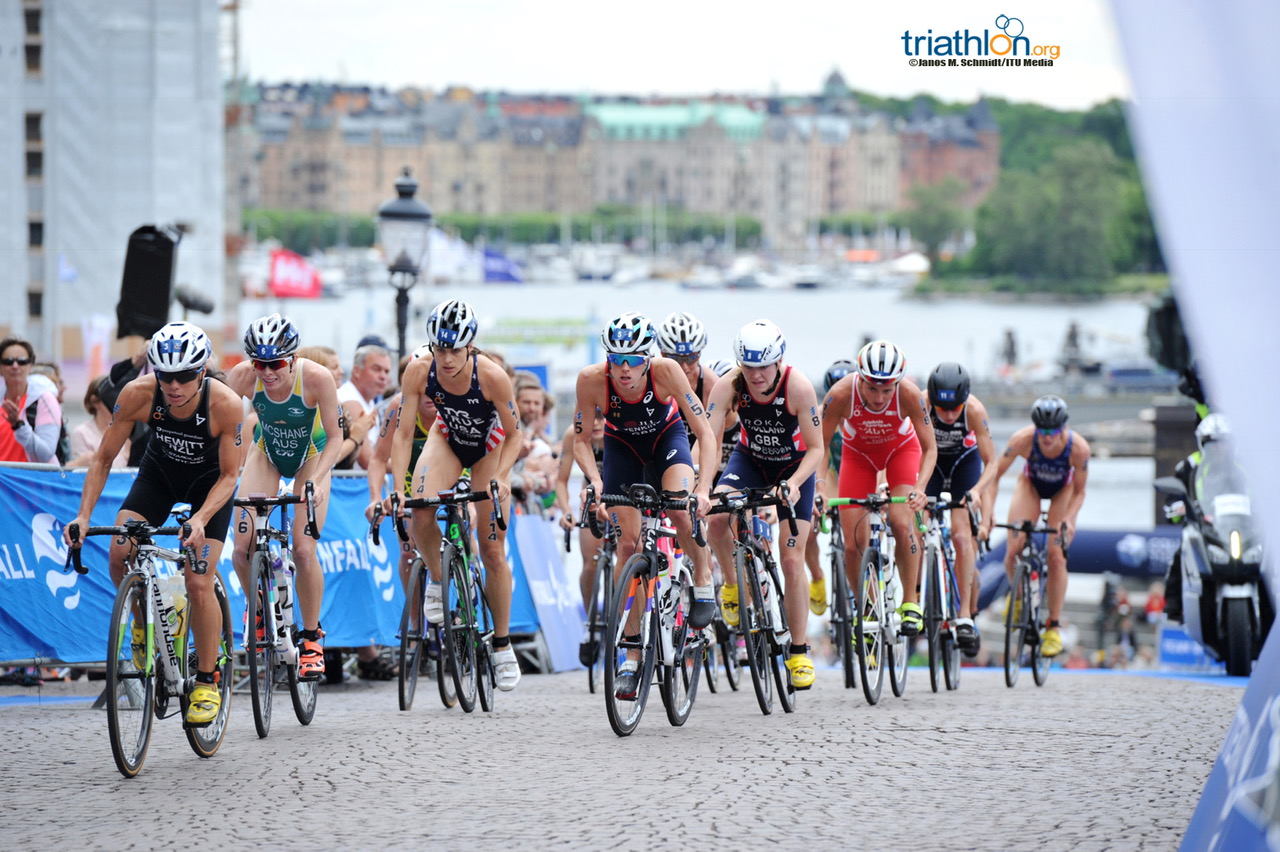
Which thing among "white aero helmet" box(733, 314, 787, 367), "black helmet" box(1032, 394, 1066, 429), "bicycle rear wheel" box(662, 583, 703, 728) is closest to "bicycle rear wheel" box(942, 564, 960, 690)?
"black helmet" box(1032, 394, 1066, 429)

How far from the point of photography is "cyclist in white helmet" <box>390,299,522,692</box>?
930 cm

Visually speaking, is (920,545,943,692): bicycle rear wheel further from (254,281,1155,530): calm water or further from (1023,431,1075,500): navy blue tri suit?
(254,281,1155,530): calm water

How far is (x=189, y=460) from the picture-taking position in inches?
313

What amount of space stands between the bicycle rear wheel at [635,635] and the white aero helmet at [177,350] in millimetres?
2172

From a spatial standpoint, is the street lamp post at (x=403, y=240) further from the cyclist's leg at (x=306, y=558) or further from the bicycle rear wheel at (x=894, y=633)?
the cyclist's leg at (x=306, y=558)

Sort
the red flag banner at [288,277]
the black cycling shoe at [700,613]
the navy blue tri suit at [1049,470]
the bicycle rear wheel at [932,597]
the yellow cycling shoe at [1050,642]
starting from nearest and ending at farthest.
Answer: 1. the black cycling shoe at [700,613]
2. the bicycle rear wheel at [932,597]
3. the yellow cycling shoe at [1050,642]
4. the navy blue tri suit at [1049,470]
5. the red flag banner at [288,277]

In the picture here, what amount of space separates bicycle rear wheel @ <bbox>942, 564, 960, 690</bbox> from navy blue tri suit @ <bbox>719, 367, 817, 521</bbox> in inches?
52.6

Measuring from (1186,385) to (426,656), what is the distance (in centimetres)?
1057

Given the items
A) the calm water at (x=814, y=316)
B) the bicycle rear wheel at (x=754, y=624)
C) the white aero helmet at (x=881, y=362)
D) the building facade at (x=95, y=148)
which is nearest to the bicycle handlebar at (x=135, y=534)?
the bicycle rear wheel at (x=754, y=624)

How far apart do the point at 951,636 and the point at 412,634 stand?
372cm

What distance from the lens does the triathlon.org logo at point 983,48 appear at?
10.7 m

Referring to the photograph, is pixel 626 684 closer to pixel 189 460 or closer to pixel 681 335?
pixel 189 460

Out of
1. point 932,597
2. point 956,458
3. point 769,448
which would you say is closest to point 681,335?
point 769,448

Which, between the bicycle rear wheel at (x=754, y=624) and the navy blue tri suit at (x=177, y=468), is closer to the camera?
the navy blue tri suit at (x=177, y=468)
